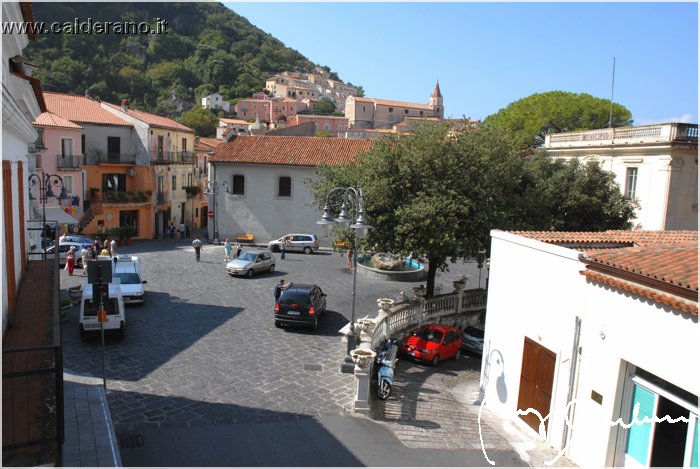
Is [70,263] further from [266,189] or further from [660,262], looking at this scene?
[660,262]

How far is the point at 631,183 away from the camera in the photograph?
32.1m

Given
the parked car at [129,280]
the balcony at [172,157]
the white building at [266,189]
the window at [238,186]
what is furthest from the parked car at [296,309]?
the balcony at [172,157]

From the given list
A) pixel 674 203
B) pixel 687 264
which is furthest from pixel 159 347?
pixel 674 203

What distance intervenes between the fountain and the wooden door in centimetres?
1704

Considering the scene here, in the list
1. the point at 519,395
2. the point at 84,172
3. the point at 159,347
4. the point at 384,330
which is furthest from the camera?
the point at 84,172

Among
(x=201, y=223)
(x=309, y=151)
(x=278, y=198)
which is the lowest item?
(x=201, y=223)

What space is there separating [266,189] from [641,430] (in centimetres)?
3428

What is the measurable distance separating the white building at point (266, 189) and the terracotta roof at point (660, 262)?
3107cm

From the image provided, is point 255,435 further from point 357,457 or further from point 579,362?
point 579,362

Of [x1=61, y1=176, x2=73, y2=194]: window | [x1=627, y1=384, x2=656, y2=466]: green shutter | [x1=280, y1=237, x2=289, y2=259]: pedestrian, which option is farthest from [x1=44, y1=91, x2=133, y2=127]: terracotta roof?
[x1=627, y1=384, x2=656, y2=466]: green shutter

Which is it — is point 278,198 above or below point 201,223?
above

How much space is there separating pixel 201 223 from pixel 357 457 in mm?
50012

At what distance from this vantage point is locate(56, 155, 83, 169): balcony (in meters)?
36.8

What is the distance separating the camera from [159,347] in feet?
54.2
